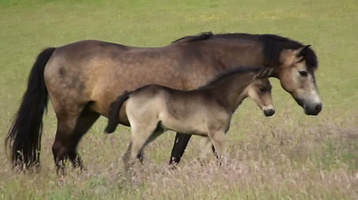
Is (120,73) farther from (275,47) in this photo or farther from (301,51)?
(301,51)

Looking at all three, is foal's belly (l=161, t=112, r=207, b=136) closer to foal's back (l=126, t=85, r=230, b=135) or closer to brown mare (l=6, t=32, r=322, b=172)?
foal's back (l=126, t=85, r=230, b=135)

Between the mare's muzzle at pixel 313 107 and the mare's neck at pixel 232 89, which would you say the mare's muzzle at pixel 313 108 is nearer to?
the mare's muzzle at pixel 313 107

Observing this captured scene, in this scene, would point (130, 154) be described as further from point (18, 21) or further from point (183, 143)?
point (18, 21)

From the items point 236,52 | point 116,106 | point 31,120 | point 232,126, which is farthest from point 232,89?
point 232,126

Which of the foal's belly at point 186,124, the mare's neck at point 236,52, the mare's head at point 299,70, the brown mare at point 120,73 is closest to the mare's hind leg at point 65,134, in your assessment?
the brown mare at point 120,73

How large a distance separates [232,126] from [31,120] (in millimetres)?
5476

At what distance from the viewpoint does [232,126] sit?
15242mm

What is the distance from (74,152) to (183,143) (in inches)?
64.6

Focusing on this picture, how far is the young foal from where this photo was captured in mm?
9141

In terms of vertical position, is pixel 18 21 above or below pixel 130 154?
below

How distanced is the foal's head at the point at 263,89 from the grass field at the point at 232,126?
0.57 m

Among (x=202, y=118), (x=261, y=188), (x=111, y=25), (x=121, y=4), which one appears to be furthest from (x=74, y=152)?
(x=121, y=4)

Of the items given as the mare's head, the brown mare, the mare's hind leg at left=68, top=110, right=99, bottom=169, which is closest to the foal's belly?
the brown mare

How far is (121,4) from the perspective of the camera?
46.0m
